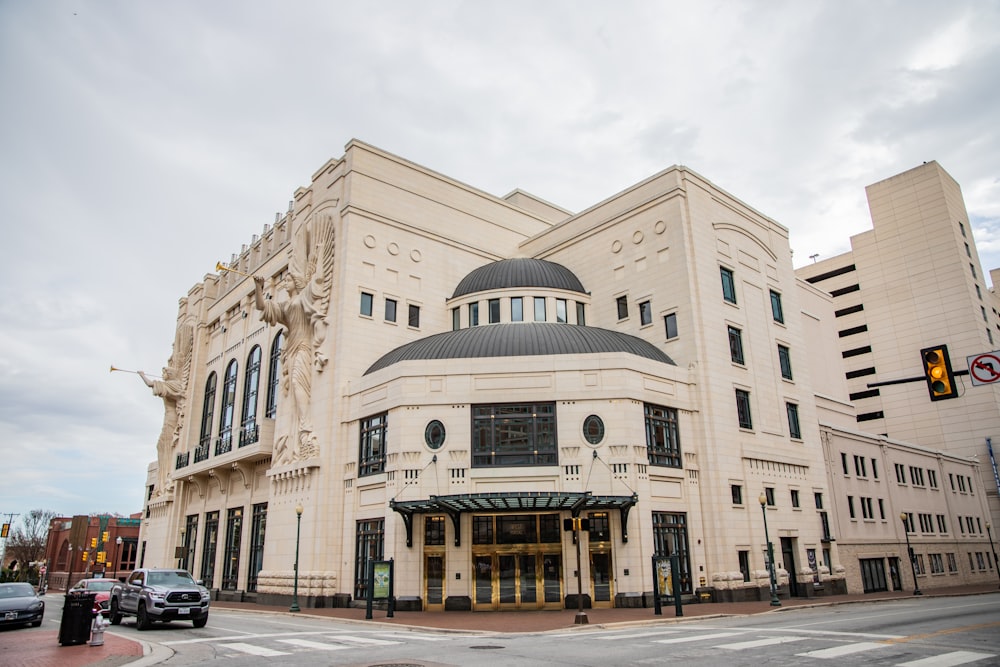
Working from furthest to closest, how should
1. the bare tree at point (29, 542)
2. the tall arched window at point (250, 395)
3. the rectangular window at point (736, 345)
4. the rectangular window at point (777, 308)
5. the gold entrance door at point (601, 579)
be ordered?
the bare tree at point (29, 542) → the tall arched window at point (250, 395) → the rectangular window at point (777, 308) → the rectangular window at point (736, 345) → the gold entrance door at point (601, 579)

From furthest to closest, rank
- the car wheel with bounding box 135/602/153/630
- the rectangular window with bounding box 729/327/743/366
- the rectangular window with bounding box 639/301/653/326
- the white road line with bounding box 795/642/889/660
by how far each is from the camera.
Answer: the rectangular window with bounding box 639/301/653/326, the rectangular window with bounding box 729/327/743/366, the car wheel with bounding box 135/602/153/630, the white road line with bounding box 795/642/889/660

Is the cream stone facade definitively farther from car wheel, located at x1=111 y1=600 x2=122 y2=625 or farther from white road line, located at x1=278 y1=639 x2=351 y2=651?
white road line, located at x1=278 y1=639 x2=351 y2=651

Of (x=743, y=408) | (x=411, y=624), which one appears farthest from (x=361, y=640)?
(x=743, y=408)

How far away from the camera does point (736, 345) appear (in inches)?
1554

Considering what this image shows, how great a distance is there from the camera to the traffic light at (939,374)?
14641 millimetres

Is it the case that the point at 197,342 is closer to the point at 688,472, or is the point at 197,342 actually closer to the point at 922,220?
the point at 688,472

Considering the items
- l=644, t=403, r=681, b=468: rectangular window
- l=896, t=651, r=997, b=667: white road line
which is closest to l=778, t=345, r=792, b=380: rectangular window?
l=644, t=403, r=681, b=468: rectangular window

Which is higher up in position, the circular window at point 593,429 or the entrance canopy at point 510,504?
the circular window at point 593,429

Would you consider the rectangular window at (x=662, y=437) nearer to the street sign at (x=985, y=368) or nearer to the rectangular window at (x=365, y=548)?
the rectangular window at (x=365, y=548)

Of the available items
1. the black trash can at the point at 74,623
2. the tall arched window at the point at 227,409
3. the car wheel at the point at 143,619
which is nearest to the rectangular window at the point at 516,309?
the tall arched window at the point at 227,409

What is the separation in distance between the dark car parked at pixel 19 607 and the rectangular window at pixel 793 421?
37194mm

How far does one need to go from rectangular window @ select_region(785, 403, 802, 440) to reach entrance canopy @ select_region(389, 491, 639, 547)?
16151 millimetres

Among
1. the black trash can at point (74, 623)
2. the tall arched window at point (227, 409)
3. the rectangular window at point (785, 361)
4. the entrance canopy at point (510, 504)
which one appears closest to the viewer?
the black trash can at point (74, 623)

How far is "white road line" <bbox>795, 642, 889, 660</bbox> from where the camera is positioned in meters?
13.2
